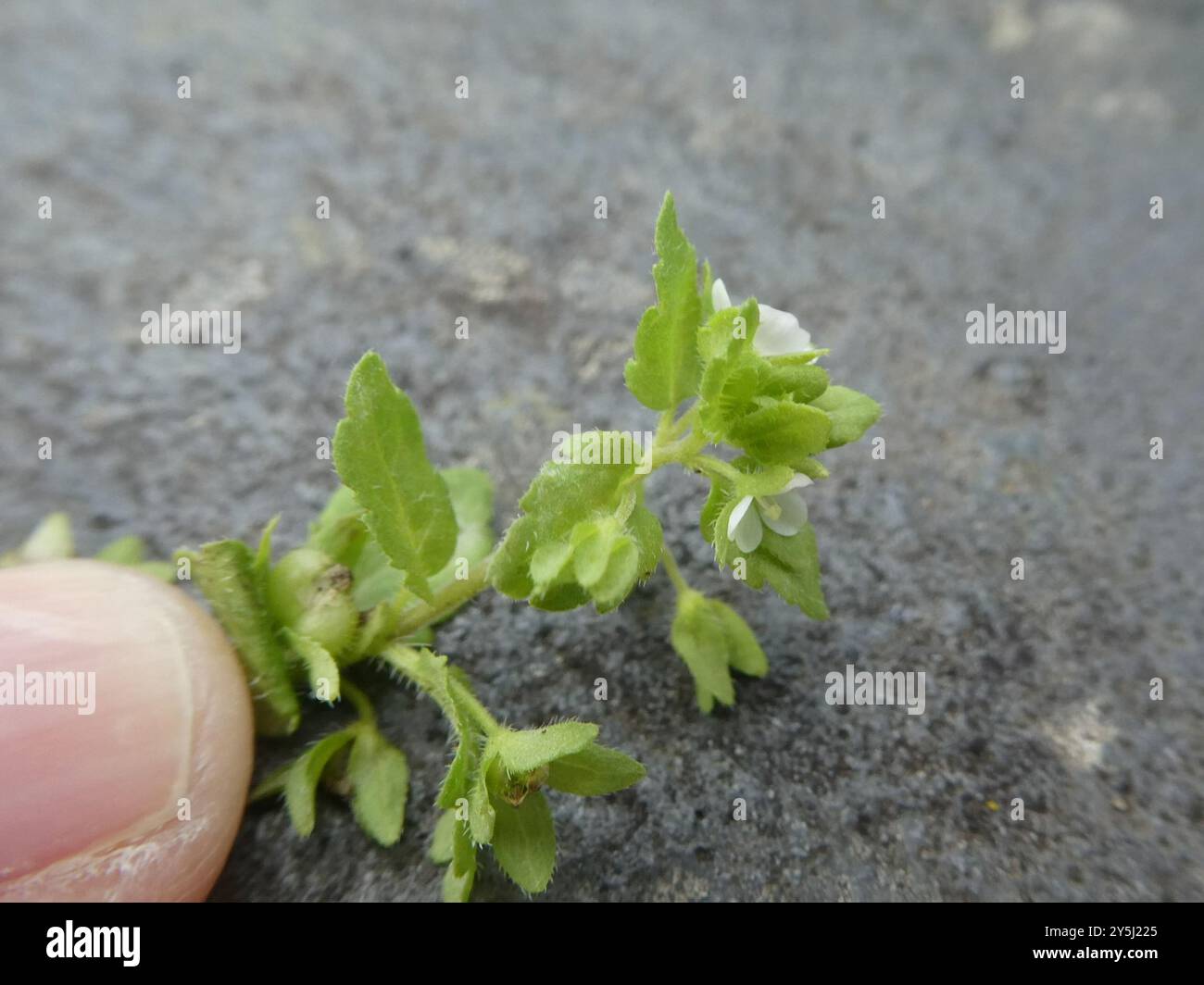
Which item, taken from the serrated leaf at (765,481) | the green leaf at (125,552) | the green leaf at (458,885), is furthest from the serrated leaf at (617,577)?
the green leaf at (125,552)

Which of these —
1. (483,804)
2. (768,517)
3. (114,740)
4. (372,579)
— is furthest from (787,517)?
(114,740)

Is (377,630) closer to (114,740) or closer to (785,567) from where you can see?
(114,740)

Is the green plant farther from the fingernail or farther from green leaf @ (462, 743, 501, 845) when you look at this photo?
the fingernail

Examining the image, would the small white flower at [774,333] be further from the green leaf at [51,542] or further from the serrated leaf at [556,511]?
the green leaf at [51,542]

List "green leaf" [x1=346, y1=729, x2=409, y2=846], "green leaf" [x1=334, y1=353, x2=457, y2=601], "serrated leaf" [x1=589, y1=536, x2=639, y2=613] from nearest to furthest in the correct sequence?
"serrated leaf" [x1=589, y1=536, x2=639, y2=613] < "green leaf" [x1=334, y1=353, x2=457, y2=601] < "green leaf" [x1=346, y1=729, x2=409, y2=846]

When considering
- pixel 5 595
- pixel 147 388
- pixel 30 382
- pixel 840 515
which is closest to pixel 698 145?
pixel 840 515

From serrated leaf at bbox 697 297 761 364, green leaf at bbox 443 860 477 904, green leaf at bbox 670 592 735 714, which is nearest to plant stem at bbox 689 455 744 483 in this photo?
serrated leaf at bbox 697 297 761 364
